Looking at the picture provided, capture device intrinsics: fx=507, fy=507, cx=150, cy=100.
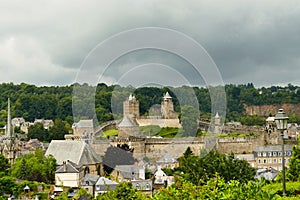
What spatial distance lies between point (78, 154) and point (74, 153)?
1.47ft

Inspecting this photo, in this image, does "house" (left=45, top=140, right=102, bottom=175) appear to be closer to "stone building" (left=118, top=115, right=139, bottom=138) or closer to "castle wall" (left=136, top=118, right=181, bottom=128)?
"stone building" (left=118, top=115, right=139, bottom=138)

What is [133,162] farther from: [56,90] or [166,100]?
[56,90]

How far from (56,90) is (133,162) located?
3113 inches

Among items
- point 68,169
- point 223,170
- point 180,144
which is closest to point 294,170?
point 223,170

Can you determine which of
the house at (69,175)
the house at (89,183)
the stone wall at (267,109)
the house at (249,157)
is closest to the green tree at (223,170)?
A: the house at (89,183)

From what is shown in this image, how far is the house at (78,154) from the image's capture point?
43.9m

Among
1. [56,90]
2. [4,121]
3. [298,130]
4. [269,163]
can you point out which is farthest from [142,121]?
[56,90]

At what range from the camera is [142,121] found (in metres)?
61.2

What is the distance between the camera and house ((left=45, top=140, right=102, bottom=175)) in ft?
144

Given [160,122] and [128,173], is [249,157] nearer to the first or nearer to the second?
[128,173]

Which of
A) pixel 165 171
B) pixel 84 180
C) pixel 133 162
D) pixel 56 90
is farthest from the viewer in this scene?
pixel 56 90

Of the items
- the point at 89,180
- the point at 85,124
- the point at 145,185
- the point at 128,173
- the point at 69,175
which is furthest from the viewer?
the point at 85,124

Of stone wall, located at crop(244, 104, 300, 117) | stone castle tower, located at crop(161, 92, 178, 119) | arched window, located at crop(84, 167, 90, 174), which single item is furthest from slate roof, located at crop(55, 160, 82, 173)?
stone wall, located at crop(244, 104, 300, 117)

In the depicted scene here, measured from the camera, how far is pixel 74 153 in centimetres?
4506
